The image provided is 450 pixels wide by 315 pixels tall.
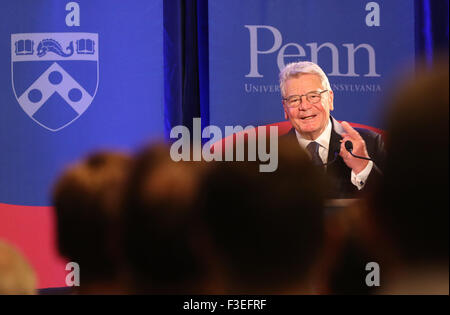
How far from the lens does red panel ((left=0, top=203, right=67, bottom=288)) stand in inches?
65.6

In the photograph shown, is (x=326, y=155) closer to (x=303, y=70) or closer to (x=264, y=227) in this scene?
(x=303, y=70)

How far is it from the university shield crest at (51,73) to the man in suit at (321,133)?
727mm

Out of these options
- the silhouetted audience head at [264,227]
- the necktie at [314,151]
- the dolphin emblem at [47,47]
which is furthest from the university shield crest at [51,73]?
the necktie at [314,151]

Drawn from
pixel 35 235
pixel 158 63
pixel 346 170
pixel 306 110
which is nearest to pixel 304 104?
pixel 306 110

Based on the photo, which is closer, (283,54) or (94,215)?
(94,215)

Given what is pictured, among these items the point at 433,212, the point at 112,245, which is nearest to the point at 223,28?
the point at 112,245

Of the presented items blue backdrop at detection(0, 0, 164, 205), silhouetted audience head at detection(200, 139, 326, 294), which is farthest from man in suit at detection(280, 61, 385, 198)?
blue backdrop at detection(0, 0, 164, 205)

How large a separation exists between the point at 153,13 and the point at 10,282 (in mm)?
1099

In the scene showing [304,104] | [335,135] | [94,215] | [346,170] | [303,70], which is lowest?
[94,215]

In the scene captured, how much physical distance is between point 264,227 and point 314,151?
62 centimetres

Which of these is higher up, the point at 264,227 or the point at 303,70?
the point at 303,70

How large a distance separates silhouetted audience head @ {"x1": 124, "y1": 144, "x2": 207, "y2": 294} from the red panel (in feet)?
1.74

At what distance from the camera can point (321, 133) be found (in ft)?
5.55
